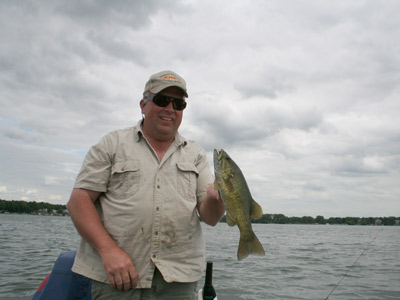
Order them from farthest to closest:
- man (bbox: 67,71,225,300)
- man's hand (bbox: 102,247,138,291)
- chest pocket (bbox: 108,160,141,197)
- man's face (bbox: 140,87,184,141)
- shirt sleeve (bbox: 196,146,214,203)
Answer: shirt sleeve (bbox: 196,146,214,203) → man's face (bbox: 140,87,184,141) → chest pocket (bbox: 108,160,141,197) → man (bbox: 67,71,225,300) → man's hand (bbox: 102,247,138,291)

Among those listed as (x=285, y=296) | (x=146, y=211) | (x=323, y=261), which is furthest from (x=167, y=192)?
(x=323, y=261)

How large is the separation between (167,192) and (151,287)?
0.79m

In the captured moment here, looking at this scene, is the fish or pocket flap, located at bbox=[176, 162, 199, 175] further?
pocket flap, located at bbox=[176, 162, 199, 175]

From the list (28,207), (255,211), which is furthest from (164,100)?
(28,207)

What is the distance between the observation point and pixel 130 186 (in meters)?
3.00

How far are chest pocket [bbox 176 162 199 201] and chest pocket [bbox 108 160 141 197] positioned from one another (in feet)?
1.24

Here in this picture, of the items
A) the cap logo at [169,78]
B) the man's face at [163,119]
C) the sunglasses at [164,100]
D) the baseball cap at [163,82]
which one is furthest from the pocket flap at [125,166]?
the cap logo at [169,78]

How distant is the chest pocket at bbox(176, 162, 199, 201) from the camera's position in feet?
10.3

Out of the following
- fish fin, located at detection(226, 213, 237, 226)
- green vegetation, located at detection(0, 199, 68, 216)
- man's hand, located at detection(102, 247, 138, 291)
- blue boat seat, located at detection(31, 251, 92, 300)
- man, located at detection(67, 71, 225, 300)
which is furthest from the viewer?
green vegetation, located at detection(0, 199, 68, 216)

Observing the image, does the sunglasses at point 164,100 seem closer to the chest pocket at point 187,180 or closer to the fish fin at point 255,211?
the chest pocket at point 187,180

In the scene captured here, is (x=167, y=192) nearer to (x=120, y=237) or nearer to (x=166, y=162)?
(x=166, y=162)

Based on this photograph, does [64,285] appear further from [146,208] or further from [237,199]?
[237,199]

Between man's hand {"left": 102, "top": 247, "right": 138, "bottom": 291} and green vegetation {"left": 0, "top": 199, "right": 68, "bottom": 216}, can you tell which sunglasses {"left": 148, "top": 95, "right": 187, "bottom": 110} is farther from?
green vegetation {"left": 0, "top": 199, "right": 68, "bottom": 216}

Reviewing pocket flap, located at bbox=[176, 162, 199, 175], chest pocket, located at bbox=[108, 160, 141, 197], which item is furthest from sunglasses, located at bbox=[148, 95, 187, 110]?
chest pocket, located at bbox=[108, 160, 141, 197]
